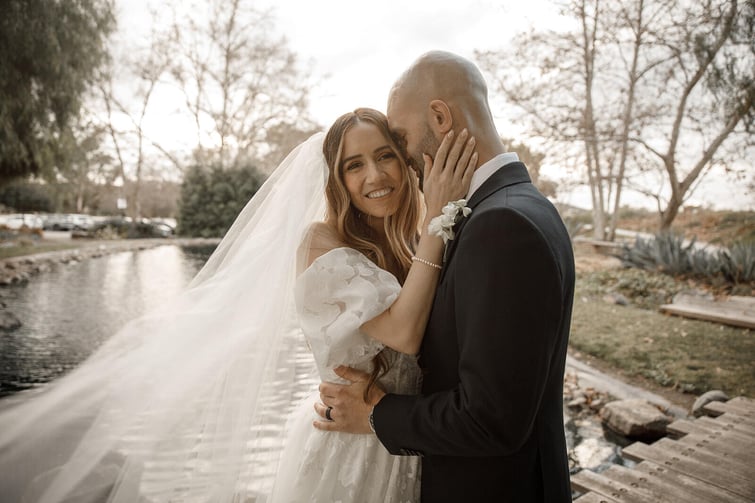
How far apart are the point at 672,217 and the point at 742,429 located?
30.2 feet

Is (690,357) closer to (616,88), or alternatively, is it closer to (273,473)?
(273,473)

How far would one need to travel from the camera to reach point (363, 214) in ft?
6.89

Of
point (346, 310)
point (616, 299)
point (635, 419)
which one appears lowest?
point (635, 419)

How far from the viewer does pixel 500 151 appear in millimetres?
1426

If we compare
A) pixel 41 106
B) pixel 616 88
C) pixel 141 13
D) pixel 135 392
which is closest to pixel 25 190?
pixel 141 13

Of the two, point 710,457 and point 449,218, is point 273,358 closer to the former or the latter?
point 449,218

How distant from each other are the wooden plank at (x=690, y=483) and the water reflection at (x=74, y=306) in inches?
211

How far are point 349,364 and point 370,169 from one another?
0.77 metres

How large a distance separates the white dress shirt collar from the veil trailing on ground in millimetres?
736

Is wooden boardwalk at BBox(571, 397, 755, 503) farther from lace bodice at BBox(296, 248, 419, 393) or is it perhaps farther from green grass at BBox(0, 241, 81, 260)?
green grass at BBox(0, 241, 81, 260)

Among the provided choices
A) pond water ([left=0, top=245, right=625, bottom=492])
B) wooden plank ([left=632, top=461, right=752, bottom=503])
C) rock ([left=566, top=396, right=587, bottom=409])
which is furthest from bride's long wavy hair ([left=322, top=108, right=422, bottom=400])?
rock ([left=566, top=396, right=587, bottom=409])

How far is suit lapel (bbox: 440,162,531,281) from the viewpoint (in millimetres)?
1281

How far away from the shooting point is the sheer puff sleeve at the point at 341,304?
147 centimetres

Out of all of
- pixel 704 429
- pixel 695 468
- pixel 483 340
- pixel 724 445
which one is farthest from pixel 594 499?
pixel 483 340
